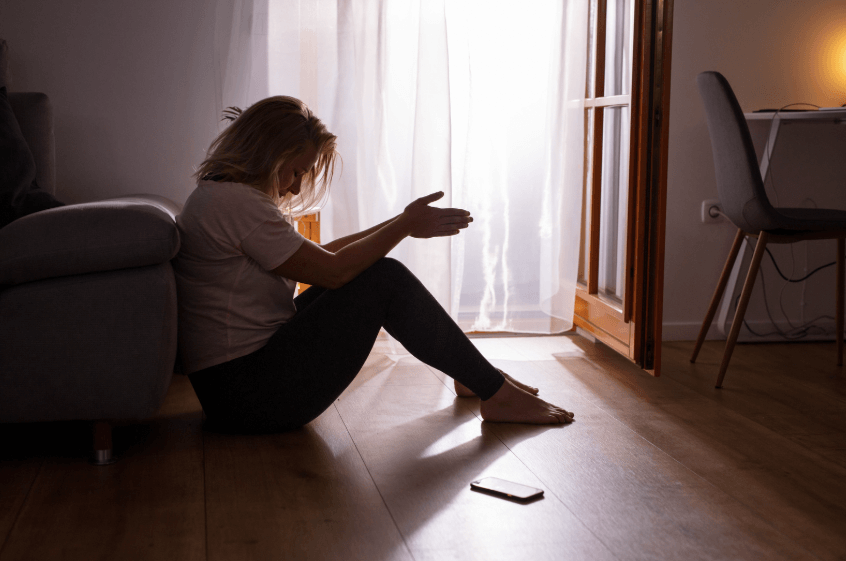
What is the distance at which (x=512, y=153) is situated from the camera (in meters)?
2.70

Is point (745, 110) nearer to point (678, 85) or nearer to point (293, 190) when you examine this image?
point (678, 85)

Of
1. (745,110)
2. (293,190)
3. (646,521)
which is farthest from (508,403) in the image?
(745,110)

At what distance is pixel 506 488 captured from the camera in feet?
4.69

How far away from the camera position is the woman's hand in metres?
1.76

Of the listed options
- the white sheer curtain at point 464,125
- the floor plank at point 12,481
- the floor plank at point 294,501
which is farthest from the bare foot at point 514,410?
the floor plank at point 12,481

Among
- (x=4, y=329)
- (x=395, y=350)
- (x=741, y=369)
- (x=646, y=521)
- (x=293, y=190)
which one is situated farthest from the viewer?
(x=395, y=350)

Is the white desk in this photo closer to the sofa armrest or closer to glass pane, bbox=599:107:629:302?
glass pane, bbox=599:107:629:302

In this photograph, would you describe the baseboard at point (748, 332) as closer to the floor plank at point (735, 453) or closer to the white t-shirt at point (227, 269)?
the floor plank at point (735, 453)

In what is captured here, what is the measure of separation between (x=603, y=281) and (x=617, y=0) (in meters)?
0.91

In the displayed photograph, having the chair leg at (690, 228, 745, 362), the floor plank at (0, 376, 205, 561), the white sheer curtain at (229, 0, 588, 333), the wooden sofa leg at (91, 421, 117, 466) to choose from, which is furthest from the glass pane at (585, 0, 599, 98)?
the wooden sofa leg at (91, 421, 117, 466)

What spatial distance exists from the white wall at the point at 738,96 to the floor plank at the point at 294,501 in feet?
5.15

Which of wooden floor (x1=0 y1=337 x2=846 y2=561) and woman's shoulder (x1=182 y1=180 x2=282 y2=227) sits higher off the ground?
woman's shoulder (x1=182 y1=180 x2=282 y2=227)

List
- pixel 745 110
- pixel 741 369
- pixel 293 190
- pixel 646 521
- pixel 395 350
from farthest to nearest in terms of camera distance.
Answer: pixel 745 110 < pixel 395 350 < pixel 741 369 < pixel 293 190 < pixel 646 521

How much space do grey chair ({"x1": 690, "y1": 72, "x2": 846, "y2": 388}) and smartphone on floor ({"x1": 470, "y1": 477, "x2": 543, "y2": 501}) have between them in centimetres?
99
